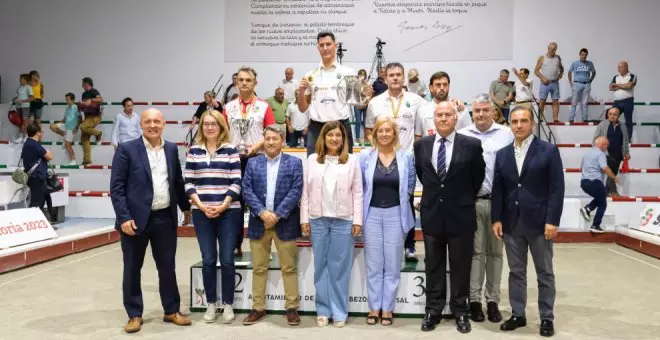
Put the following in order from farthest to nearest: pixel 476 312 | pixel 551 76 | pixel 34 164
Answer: pixel 551 76, pixel 34 164, pixel 476 312

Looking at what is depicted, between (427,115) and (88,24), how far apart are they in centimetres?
1237

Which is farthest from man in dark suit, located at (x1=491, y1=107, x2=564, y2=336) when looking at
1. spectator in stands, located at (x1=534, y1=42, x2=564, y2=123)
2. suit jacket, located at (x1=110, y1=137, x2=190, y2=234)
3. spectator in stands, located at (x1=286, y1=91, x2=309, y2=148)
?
spectator in stands, located at (x1=534, y1=42, x2=564, y2=123)

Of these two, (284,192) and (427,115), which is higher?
(427,115)

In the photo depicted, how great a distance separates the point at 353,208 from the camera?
4.57m

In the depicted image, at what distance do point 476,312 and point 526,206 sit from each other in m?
0.96

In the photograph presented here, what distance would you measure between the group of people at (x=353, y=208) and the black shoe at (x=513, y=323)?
2 cm

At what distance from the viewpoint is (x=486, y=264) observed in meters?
4.82

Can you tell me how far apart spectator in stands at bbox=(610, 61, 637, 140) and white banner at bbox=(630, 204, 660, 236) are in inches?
181

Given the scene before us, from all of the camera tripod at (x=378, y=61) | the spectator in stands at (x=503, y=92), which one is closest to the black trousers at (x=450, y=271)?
the spectator in stands at (x=503, y=92)

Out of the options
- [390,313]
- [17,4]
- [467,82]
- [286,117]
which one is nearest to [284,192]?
[390,313]

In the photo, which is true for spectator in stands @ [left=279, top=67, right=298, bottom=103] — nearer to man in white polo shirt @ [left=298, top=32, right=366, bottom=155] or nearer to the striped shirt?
man in white polo shirt @ [left=298, top=32, right=366, bottom=155]

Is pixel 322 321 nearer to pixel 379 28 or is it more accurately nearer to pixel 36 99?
pixel 379 28

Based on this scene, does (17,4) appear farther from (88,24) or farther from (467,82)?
(467,82)

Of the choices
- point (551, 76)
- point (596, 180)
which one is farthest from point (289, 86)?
point (596, 180)
